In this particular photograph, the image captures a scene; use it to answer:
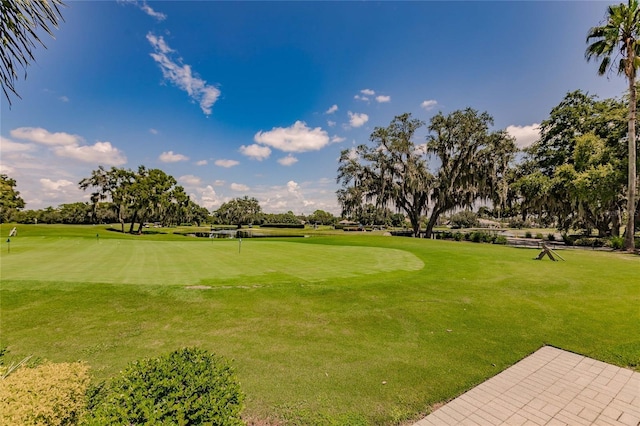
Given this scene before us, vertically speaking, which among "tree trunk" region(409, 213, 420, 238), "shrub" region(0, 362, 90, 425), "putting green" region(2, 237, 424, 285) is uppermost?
"tree trunk" region(409, 213, 420, 238)

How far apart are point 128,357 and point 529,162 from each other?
37833 mm

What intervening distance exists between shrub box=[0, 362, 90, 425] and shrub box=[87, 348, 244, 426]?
203 mm

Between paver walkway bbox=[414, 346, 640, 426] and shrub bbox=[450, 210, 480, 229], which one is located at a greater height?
shrub bbox=[450, 210, 480, 229]

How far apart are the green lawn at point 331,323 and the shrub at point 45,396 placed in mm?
1636

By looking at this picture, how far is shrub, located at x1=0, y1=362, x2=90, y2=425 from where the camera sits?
2.01 meters

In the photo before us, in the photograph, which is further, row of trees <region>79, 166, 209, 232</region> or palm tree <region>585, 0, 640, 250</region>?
row of trees <region>79, 166, 209, 232</region>

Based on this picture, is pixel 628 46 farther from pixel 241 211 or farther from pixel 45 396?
pixel 241 211

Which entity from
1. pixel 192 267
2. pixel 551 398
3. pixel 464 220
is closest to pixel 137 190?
pixel 192 267

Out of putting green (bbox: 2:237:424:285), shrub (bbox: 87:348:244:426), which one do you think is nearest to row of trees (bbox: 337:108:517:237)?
putting green (bbox: 2:237:424:285)

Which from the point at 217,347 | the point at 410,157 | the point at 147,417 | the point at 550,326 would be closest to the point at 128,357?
the point at 217,347

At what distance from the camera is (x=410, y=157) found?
31.8m

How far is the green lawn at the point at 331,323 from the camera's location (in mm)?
3830

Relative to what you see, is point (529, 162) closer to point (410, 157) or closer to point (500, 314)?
point (410, 157)

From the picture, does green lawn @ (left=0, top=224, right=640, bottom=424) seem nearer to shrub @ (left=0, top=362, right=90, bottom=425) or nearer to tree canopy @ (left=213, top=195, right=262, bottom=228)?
shrub @ (left=0, top=362, right=90, bottom=425)
